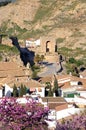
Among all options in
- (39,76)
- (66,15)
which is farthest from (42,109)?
(66,15)

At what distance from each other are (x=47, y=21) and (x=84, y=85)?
2508 inches

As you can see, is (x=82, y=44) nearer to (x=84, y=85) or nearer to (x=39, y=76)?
(x=39, y=76)

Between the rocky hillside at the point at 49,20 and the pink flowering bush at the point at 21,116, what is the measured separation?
64.9 metres

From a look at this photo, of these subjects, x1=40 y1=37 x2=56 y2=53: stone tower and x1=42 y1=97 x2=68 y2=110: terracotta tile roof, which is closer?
x1=42 y1=97 x2=68 y2=110: terracotta tile roof

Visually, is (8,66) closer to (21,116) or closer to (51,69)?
(51,69)

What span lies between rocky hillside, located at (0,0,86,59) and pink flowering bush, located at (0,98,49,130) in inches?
2554

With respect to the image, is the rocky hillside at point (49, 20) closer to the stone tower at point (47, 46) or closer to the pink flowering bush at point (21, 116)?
the stone tower at point (47, 46)

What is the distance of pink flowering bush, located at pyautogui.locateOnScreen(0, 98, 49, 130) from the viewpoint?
26688 millimetres

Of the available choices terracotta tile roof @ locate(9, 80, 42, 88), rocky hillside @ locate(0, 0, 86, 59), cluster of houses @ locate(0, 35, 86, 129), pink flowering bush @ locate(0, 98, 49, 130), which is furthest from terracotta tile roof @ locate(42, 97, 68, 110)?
rocky hillside @ locate(0, 0, 86, 59)

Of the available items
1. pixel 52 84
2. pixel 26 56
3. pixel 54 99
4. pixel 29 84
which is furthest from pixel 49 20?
pixel 54 99

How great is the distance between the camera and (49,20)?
365 ft

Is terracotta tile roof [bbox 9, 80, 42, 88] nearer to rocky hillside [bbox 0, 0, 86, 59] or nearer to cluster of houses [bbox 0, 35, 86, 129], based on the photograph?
cluster of houses [bbox 0, 35, 86, 129]

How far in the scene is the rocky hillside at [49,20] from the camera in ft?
332

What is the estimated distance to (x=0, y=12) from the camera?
121 m
